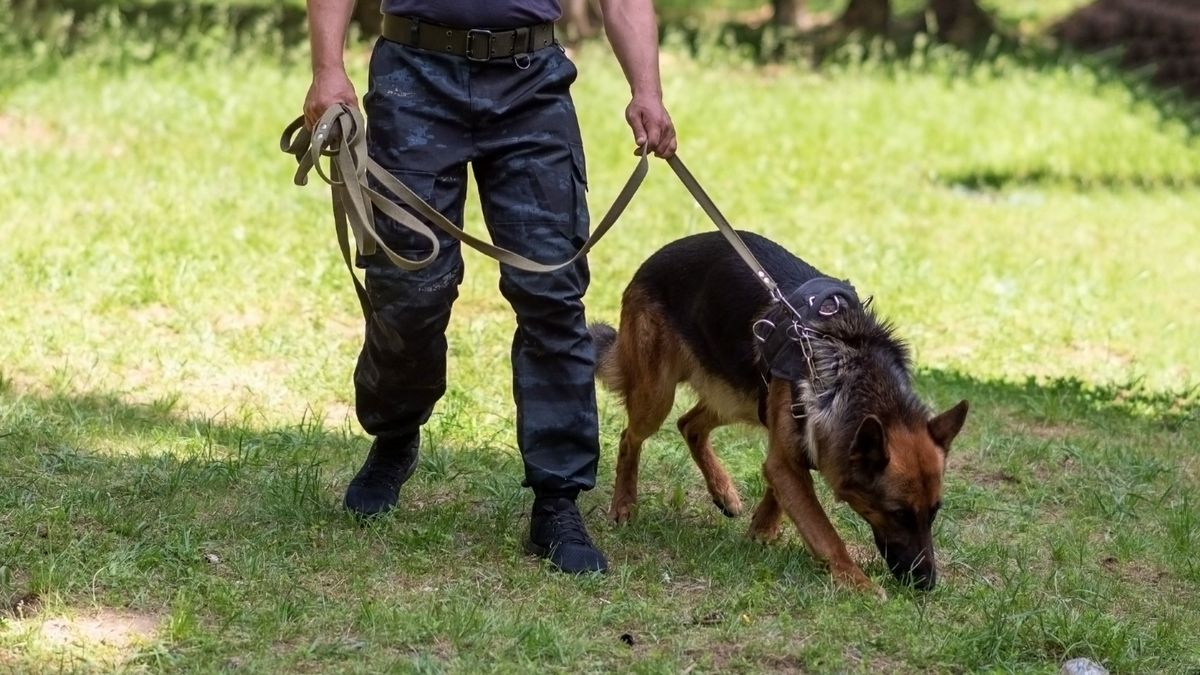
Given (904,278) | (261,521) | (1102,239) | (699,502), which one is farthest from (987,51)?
(261,521)

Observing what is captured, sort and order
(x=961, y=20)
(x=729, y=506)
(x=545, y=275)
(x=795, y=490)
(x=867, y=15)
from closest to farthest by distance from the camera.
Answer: (x=545, y=275) → (x=795, y=490) → (x=729, y=506) → (x=961, y=20) → (x=867, y=15)

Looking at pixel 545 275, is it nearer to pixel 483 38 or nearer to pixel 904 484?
pixel 483 38

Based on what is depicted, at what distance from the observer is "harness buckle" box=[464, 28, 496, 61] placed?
5.00m

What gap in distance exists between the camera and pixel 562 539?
17.1 ft

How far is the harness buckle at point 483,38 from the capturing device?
16.4 ft

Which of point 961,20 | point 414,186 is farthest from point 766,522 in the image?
point 961,20

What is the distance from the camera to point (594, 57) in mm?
16750

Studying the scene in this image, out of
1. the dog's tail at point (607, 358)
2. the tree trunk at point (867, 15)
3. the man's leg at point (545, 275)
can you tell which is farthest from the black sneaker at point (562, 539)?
the tree trunk at point (867, 15)

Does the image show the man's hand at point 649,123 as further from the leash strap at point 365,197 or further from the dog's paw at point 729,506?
the dog's paw at point 729,506

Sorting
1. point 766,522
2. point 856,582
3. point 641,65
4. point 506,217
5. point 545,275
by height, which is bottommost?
point 766,522

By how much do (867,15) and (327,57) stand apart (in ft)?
57.6

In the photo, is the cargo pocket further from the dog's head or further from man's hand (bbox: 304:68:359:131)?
the dog's head

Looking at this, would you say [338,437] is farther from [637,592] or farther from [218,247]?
[218,247]

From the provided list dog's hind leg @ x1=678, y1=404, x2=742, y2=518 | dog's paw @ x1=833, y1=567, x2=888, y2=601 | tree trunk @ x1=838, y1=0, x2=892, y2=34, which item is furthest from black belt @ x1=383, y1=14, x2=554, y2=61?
tree trunk @ x1=838, y1=0, x2=892, y2=34
